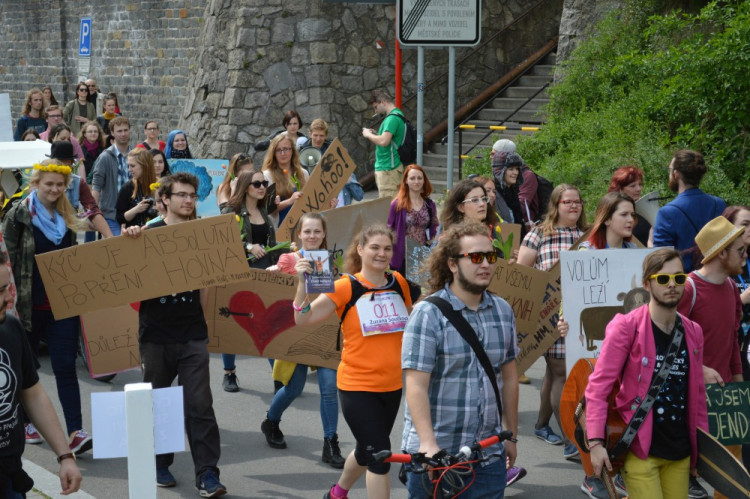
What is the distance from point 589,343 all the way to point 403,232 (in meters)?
2.83

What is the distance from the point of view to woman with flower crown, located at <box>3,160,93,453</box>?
6.88 metres

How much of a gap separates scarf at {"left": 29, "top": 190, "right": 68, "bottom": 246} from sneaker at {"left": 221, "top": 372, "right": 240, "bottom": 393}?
2.13 metres

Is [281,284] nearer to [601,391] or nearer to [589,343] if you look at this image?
[589,343]

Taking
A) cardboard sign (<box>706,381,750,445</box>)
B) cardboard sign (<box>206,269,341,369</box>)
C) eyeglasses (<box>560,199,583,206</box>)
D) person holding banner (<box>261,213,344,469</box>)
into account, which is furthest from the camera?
cardboard sign (<box>206,269,341,369</box>)

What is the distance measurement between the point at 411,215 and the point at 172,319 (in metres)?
2.94

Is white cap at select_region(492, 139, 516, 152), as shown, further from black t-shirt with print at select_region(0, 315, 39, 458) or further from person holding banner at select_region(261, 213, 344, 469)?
black t-shirt with print at select_region(0, 315, 39, 458)

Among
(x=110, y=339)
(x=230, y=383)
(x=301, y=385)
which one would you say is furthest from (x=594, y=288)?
(x=230, y=383)

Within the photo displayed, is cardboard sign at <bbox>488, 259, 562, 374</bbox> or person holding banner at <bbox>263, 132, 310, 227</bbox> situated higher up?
person holding banner at <bbox>263, 132, 310, 227</bbox>

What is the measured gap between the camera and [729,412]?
5.09 meters

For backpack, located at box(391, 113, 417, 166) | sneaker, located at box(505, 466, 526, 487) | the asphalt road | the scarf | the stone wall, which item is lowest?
the asphalt road

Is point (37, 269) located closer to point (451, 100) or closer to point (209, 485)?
point (209, 485)

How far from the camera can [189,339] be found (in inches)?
246

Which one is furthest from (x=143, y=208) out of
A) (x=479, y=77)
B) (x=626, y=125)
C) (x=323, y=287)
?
(x=479, y=77)

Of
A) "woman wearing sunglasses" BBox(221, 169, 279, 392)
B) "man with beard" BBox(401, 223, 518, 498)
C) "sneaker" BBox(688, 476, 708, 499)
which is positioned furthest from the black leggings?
"woman wearing sunglasses" BBox(221, 169, 279, 392)
